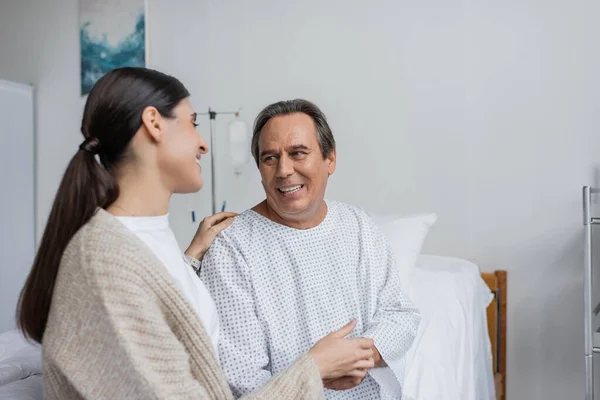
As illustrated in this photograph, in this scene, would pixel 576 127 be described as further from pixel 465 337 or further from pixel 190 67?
pixel 190 67

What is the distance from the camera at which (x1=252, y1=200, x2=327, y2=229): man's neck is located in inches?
54.1

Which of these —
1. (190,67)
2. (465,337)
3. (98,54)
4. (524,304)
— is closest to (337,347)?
(465,337)

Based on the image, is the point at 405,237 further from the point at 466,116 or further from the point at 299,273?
the point at 299,273

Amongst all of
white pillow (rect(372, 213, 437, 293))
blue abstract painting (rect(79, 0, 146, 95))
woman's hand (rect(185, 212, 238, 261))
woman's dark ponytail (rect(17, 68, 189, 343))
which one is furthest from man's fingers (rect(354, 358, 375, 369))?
blue abstract painting (rect(79, 0, 146, 95))

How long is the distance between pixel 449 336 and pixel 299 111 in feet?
2.67

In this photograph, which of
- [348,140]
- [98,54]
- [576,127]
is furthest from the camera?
[98,54]

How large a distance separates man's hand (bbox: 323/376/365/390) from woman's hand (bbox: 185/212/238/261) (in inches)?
15.2

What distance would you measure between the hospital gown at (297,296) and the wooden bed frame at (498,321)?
1021 millimetres

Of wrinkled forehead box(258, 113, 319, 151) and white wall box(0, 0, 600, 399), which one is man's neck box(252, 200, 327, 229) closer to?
wrinkled forehead box(258, 113, 319, 151)

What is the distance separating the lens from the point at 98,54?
10.3ft

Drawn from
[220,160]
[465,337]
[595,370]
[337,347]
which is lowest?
[595,370]

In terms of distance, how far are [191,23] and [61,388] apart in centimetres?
234

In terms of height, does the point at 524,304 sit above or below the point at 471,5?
below

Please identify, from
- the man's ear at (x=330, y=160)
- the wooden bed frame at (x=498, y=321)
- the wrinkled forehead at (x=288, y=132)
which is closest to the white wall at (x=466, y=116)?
the wooden bed frame at (x=498, y=321)
